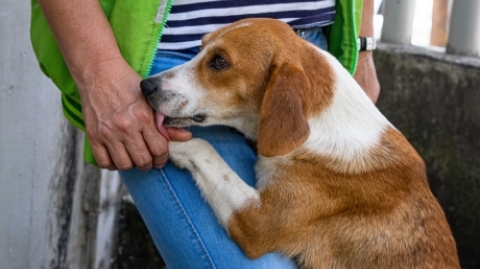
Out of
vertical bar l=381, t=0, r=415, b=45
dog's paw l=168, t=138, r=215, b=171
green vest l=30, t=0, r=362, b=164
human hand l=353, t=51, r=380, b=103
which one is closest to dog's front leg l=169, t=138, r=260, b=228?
dog's paw l=168, t=138, r=215, b=171

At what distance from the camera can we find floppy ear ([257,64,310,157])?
2.55 metres

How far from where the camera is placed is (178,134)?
2.64 m

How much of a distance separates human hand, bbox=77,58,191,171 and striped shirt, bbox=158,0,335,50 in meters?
0.23

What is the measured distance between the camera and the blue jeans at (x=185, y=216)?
2566mm

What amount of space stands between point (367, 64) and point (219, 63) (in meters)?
0.87

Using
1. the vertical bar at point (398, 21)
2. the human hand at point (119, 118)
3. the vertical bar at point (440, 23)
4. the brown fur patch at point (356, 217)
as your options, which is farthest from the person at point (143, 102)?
the vertical bar at point (440, 23)

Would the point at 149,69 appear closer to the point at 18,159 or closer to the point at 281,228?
the point at 281,228

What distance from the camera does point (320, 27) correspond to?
310 centimetres

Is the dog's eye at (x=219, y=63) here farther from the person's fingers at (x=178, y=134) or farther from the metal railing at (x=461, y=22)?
the metal railing at (x=461, y=22)

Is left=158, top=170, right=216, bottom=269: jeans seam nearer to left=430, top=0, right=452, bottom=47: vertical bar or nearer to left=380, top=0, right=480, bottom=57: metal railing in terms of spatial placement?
left=380, top=0, right=480, bottom=57: metal railing

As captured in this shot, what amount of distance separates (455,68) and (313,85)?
1722 millimetres

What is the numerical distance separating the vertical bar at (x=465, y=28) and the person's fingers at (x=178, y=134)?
2121 mm

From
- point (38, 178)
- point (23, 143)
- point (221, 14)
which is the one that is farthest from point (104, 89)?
point (38, 178)

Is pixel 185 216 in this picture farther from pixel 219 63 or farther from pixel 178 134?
pixel 219 63
